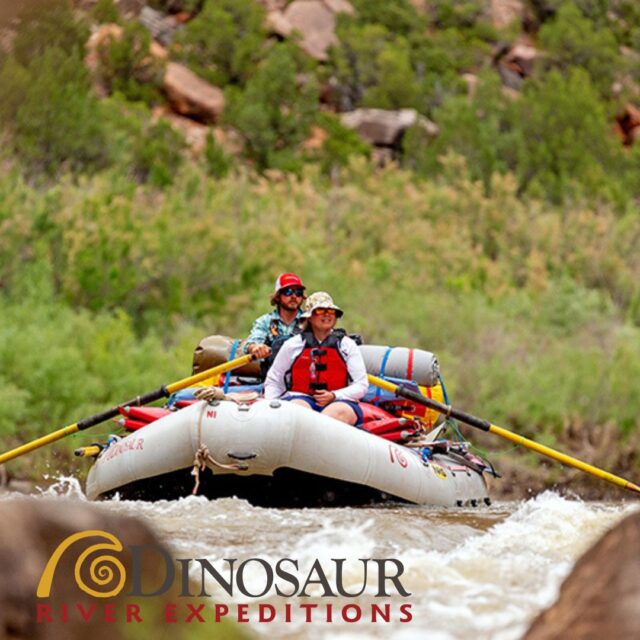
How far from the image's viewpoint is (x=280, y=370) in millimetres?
8164

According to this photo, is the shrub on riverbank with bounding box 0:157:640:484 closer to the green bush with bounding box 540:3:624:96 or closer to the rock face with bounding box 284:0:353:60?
the rock face with bounding box 284:0:353:60

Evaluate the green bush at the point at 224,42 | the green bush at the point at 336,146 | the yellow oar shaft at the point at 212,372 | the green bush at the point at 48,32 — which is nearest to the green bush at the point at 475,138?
the green bush at the point at 336,146

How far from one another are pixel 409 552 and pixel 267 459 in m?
1.83

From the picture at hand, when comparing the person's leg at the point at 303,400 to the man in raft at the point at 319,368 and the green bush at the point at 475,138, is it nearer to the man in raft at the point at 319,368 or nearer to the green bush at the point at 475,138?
the man in raft at the point at 319,368

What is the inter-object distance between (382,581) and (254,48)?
148 ft

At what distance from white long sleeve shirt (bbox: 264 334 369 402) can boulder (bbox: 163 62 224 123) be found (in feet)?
123

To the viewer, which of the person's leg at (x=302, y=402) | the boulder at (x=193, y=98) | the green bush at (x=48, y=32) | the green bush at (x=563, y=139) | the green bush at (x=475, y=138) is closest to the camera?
the green bush at (x=48, y=32)

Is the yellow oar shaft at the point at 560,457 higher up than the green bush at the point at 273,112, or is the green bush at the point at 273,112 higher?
the green bush at the point at 273,112

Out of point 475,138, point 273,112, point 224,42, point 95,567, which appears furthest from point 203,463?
point 224,42

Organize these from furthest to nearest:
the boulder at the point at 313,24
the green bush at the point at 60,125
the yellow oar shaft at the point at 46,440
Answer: the boulder at the point at 313,24
the green bush at the point at 60,125
the yellow oar shaft at the point at 46,440

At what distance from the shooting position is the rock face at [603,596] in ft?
8.68

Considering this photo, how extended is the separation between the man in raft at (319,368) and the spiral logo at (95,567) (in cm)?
535

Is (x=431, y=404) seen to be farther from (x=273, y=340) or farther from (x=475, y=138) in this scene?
(x=475, y=138)

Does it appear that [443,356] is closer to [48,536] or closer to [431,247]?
[431,247]
